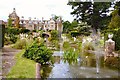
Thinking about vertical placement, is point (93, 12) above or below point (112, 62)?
above

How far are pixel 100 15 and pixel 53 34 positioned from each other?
976 centimetres

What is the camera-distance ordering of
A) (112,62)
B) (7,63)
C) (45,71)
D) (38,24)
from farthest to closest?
(38,24) → (112,62) → (7,63) → (45,71)

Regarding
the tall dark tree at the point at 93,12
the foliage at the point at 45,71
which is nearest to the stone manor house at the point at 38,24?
the tall dark tree at the point at 93,12

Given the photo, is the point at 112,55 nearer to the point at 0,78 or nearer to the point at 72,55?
the point at 72,55

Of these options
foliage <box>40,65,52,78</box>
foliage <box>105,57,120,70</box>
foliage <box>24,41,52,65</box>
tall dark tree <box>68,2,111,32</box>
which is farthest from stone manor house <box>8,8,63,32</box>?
foliage <box>40,65,52,78</box>

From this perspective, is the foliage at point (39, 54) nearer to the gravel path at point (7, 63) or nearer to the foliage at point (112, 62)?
the gravel path at point (7, 63)

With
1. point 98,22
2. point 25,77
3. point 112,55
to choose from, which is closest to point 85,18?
point 98,22

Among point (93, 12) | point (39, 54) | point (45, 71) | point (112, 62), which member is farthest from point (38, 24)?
point (45, 71)

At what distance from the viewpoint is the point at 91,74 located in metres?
9.05

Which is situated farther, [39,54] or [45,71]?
[39,54]

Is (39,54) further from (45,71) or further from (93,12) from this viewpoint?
(93,12)

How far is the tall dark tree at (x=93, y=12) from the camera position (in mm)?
37719

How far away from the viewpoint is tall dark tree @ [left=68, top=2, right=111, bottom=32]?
3772cm

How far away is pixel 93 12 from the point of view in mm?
38375
